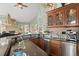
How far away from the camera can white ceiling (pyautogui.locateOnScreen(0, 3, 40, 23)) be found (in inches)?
72.5

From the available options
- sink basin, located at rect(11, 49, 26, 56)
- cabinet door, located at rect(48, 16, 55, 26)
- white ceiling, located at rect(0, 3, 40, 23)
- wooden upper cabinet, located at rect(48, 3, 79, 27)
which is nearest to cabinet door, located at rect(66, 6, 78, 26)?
wooden upper cabinet, located at rect(48, 3, 79, 27)

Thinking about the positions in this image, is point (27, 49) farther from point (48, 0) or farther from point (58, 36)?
point (48, 0)

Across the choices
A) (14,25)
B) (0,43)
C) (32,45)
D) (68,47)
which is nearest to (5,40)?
(0,43)

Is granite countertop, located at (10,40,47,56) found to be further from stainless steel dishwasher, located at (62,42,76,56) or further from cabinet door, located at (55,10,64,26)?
cabinet door, located at (55,10,64,26)

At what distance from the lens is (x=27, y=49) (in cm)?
187

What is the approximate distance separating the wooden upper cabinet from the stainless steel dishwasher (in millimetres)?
231

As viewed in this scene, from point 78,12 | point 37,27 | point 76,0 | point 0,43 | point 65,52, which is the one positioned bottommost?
point 65,52

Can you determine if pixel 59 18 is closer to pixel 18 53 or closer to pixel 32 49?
pixel 32 49

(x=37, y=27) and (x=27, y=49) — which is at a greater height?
(x=37, y=27)

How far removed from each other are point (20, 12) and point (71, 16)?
0.64 metres

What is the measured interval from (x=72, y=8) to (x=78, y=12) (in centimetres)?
9

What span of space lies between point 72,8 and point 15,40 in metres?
0.81

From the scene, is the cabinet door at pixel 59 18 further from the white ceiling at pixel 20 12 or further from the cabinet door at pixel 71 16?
the white ceiling at pixel 20 12

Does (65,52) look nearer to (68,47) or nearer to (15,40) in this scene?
(68,47)
